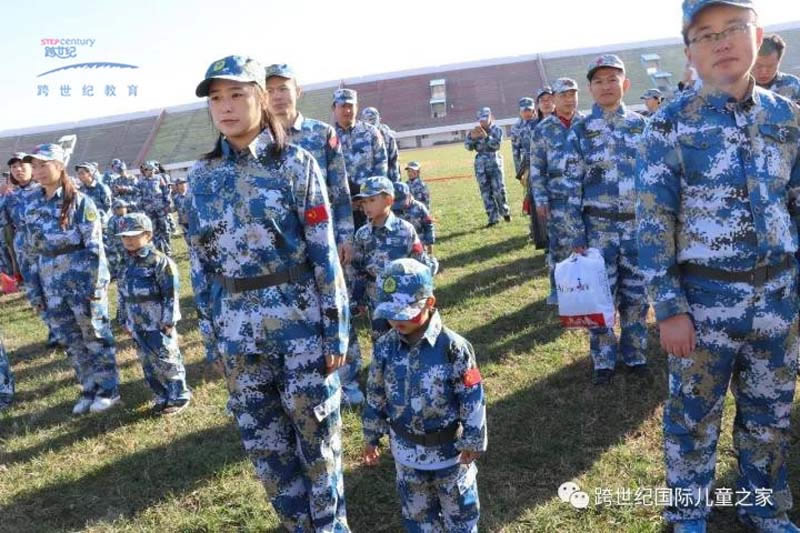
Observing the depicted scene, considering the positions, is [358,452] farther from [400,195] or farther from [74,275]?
[400,195]

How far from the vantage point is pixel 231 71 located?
2.50 m

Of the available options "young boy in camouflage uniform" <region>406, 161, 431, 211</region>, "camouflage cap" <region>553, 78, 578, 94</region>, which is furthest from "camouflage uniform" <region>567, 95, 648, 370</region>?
"young boy in camouflage uniform" <region>406, 161, 431, 211</region>

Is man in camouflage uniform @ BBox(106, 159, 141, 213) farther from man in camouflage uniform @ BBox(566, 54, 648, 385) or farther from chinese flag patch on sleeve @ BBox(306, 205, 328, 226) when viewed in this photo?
chinese flag patch on sleeve @ BBox(306, 205, 328, 226)

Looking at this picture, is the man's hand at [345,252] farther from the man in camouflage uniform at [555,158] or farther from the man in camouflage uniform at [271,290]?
the man in camouflage uniform at [555,158]

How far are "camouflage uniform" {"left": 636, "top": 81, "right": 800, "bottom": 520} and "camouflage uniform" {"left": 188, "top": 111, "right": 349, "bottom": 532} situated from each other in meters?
1.56

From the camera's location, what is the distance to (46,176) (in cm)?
515

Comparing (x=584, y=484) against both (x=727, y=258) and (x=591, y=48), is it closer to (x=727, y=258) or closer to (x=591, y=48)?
(x=727, y=258)

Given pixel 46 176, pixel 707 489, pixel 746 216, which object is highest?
pixel 46 176

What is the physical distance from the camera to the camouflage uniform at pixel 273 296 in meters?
2.69

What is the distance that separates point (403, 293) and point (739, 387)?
1.72 metres

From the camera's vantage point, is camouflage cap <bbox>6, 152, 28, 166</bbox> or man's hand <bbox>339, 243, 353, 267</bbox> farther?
camouflage cap <bbox>6, 152, 28, 166</bbox>

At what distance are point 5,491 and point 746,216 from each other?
536 cm

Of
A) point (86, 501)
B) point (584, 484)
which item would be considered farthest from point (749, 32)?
point (86, 501)

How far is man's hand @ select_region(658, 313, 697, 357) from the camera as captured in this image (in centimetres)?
265
